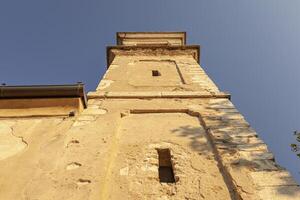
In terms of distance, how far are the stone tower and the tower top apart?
23.8 ft

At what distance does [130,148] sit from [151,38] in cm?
986

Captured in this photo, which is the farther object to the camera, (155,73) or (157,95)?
(155,73)

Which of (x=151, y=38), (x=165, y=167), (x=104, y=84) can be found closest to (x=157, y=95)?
(x=104, y=84)

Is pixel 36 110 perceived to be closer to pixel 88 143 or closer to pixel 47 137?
Result: pixel 47 137

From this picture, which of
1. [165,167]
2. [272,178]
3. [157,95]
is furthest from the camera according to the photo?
[157,95]

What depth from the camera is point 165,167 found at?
12.4ft

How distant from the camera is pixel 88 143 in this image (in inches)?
150

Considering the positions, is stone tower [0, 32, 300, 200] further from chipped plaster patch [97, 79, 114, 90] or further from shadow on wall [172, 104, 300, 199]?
chipped plaster patch [97, 79, 114, 90]

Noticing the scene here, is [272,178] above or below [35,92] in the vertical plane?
below

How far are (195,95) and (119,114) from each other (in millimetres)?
1486

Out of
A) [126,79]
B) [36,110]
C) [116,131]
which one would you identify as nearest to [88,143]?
[116,131]

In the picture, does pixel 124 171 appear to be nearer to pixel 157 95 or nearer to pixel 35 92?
pixel 35 92

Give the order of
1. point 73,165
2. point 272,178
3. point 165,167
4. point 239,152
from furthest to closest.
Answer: point 165,167 → point 239,152 → point 73,165 → point 272,178

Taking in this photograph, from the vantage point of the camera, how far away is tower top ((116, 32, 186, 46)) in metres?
13.0
